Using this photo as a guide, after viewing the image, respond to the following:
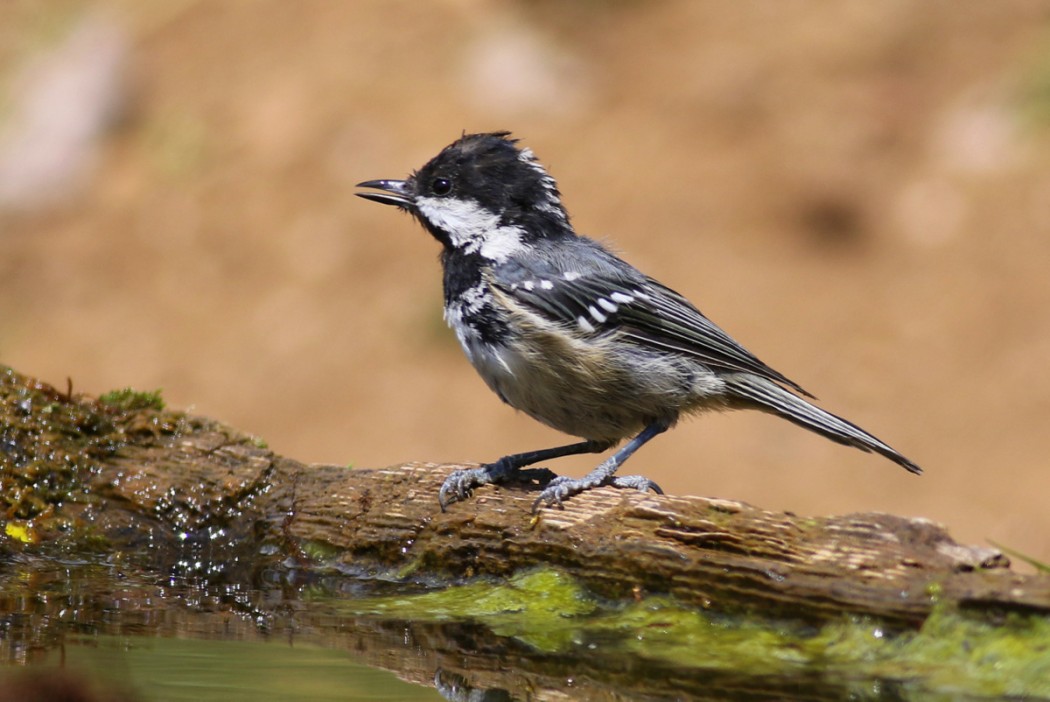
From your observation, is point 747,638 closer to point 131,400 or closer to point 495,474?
point 495,474

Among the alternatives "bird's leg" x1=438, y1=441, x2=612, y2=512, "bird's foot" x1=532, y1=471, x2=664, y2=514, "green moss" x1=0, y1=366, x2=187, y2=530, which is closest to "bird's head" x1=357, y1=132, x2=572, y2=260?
"bird's leg" x1=438, y1=441, x2=612, y2=512

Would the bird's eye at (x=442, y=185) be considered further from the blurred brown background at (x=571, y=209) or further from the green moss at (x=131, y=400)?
the blurred brown background at (x=571, y=209)

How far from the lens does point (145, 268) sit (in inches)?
Result: 559

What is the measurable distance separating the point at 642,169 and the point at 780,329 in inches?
115

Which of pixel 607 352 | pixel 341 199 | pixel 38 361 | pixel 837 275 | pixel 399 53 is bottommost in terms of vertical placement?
pixel 607 352

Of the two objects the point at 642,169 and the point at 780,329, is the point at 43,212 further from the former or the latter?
the point at 780,329

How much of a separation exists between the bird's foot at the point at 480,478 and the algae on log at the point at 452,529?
2.4 inches

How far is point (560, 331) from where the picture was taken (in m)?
4.99

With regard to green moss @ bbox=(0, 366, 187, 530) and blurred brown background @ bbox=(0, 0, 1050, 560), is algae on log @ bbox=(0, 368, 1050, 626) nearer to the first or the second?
green moss @ bbox=(0, 366, 187, 530)

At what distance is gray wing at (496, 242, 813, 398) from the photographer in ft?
16.7

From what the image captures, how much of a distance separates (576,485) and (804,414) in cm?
113

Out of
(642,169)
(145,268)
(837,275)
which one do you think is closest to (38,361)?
(145,268)

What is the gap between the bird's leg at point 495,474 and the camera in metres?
4.50

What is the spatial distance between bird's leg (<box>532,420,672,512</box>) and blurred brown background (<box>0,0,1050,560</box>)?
536cm
